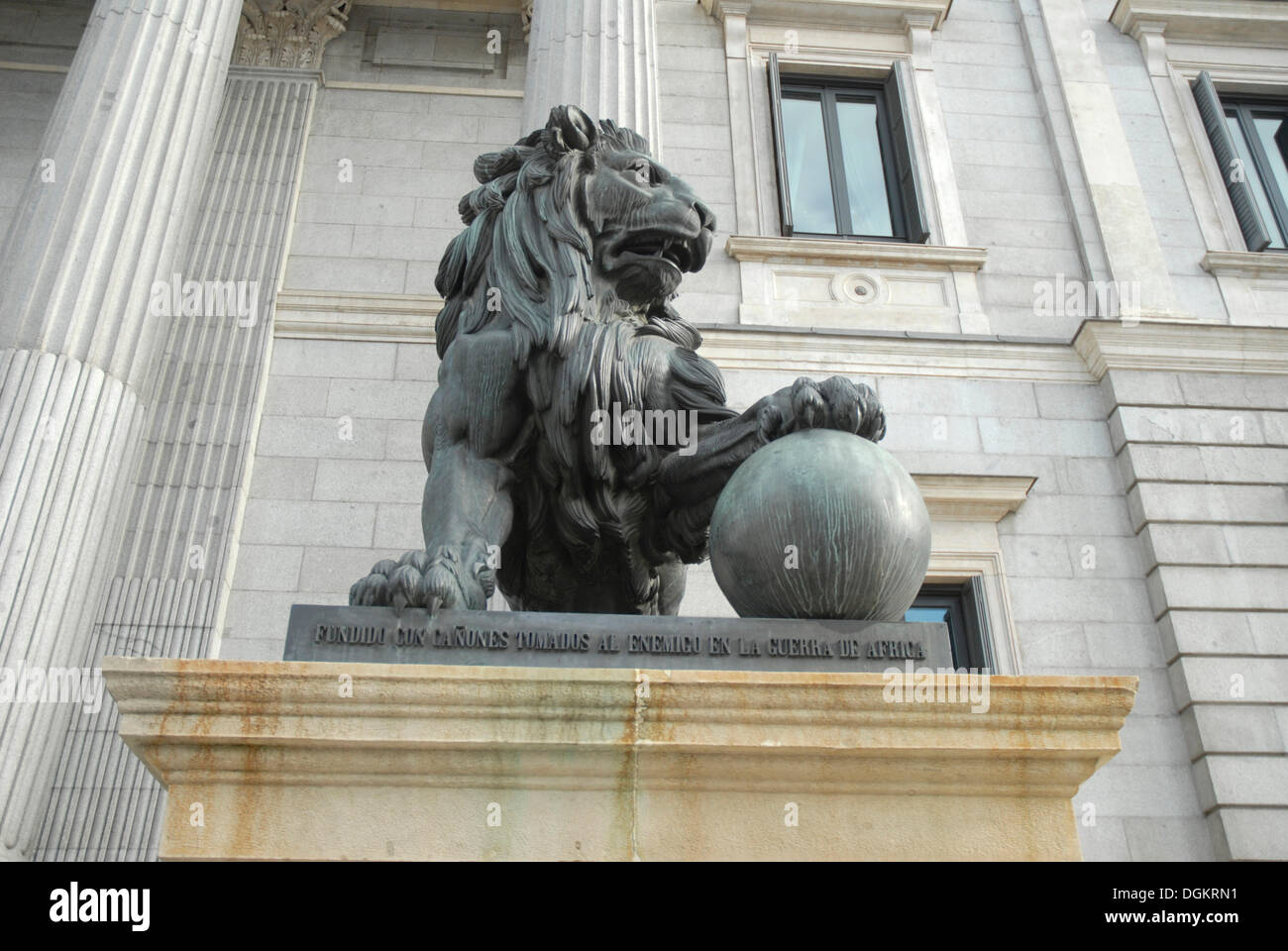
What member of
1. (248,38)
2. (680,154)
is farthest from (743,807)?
(248,38)

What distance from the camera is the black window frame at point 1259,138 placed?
12289 millimetres

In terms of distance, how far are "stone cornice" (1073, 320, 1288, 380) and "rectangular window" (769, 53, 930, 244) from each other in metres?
2.20

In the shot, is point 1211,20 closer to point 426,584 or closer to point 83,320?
point 83,320

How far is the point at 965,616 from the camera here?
32.0 ft

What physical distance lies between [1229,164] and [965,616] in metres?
6.34

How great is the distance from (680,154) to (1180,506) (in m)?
6.14

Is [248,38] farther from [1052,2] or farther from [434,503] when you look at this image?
[434,503]

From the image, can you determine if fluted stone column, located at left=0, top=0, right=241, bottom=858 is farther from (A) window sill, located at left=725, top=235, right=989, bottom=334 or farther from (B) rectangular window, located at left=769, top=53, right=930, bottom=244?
(B) rectangular window, located at left=769, top=53, right=930, bottom=244

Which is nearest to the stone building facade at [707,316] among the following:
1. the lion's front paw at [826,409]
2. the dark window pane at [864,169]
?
the dark window pane at [864,169]

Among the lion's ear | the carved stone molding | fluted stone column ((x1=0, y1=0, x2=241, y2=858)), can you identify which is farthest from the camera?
the carved stone molding

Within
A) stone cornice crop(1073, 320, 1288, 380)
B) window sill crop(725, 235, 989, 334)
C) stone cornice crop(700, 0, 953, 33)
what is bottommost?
stone cornice crop(1073, 320, 1288, 380)

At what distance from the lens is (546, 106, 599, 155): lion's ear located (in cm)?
406

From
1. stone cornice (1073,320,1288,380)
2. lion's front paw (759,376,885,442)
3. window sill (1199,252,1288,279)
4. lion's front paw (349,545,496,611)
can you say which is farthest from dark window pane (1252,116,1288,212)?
lion's front paw (349,545,496,611)

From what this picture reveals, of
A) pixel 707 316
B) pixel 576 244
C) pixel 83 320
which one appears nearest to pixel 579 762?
pixel 576 244
